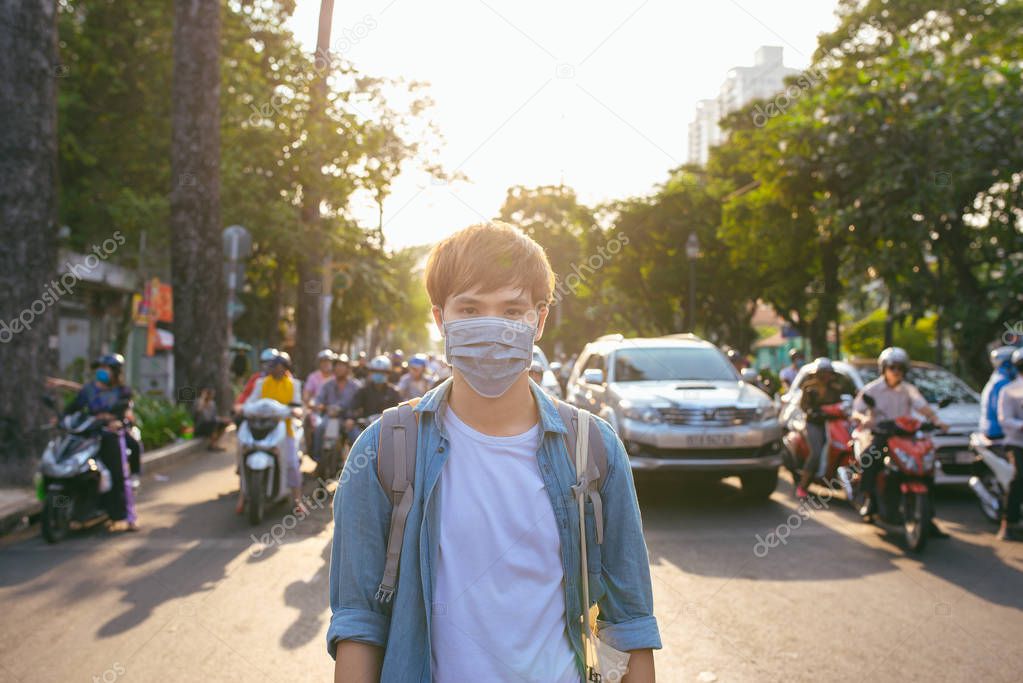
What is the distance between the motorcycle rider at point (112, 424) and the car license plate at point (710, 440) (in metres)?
5.41

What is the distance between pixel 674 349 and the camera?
37.6 feet

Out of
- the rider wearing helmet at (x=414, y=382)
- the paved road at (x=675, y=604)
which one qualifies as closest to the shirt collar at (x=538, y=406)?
the paved road at (x=675, y=604)

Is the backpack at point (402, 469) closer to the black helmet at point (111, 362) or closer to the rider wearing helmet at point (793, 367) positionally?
the black helmet at point (111, 362)

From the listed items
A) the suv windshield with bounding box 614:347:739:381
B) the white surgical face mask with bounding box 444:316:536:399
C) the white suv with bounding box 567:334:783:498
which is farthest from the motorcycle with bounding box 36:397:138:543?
the white surgical face mask with bounding box 444:316:536:399

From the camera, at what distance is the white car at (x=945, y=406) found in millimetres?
10109

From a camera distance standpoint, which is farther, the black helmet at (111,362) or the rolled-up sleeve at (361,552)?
the black helmet at (111,362)

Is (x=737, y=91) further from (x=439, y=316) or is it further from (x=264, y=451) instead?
(x=439, y=316)

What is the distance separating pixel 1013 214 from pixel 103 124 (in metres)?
19.1

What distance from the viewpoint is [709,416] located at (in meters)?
9.52

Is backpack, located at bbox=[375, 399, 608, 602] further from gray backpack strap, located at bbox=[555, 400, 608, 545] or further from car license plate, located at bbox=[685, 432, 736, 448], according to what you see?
car license plate, located at bbox=[685, 432, 736, 448]

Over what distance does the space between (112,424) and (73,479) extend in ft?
1.96

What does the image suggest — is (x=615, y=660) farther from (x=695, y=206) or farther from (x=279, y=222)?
(x=695, y=206)

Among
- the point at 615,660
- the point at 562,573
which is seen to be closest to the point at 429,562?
the point at 562,573

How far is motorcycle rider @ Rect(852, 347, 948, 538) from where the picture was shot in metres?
8.12
